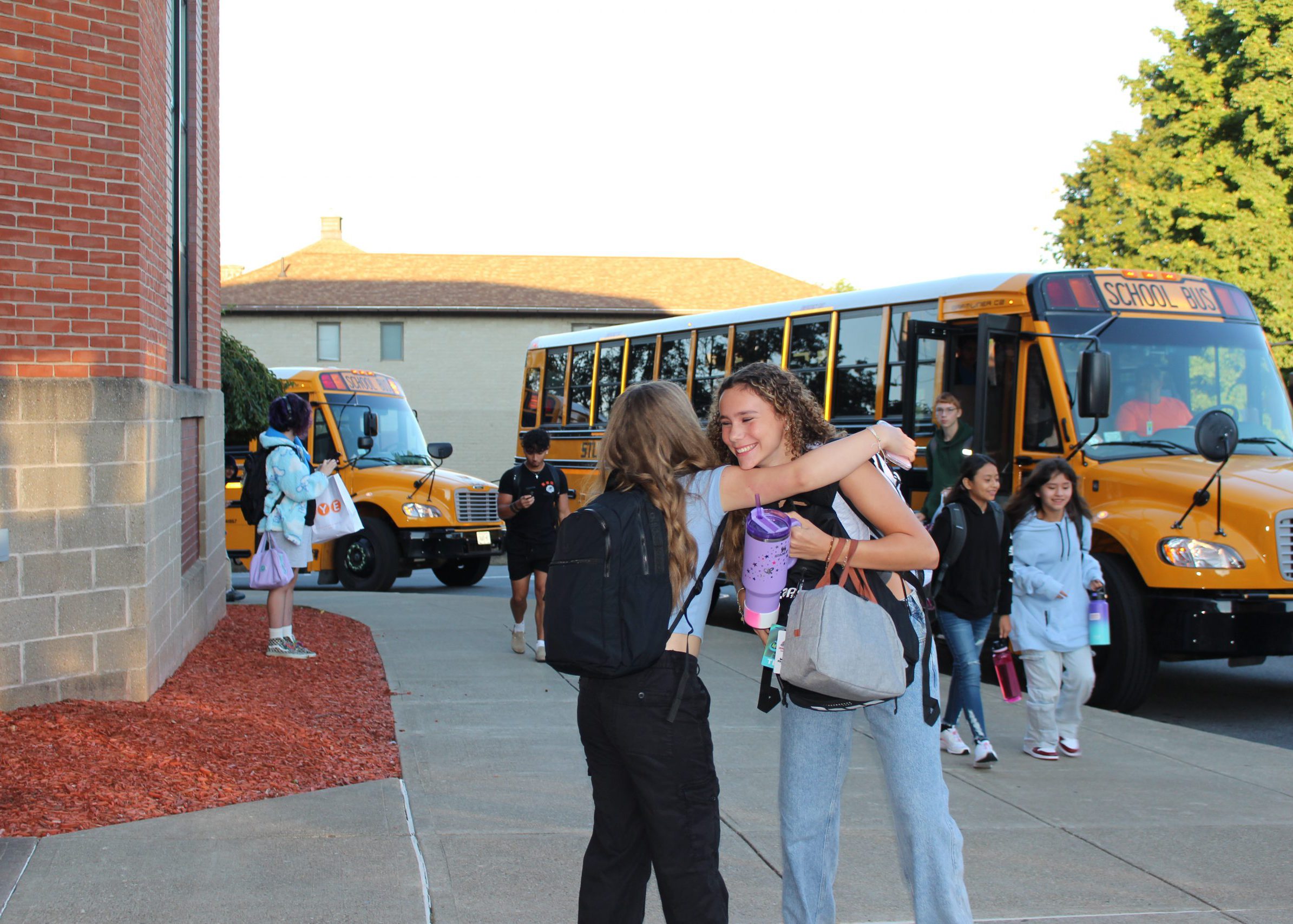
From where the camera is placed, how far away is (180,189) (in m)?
9.27

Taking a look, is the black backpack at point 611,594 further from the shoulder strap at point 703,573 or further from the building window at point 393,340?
the building window at point 393,340

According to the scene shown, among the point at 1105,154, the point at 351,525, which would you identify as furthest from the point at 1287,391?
the point at 1105,154

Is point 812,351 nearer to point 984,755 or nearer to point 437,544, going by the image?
point 437,544

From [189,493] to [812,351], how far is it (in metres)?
5.80

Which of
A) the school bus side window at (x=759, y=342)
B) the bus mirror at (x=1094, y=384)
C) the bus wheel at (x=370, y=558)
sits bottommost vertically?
the bus wheel at (x=370, y=558)

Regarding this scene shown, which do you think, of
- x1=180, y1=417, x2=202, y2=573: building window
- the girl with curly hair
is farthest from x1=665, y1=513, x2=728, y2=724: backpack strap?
x1=180, y1=417, x2=202, y2=573: building window

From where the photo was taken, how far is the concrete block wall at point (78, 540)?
243 inches

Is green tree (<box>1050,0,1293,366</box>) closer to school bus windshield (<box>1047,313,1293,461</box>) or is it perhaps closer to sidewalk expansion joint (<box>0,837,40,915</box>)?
school bus windshield (<box>1047,313,1293,461</box>)

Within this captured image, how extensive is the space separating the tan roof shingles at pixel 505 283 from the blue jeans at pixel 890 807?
33.9m

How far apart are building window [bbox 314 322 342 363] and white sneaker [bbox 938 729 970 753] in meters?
32.8

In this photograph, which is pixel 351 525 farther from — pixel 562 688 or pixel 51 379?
pixel 51 379

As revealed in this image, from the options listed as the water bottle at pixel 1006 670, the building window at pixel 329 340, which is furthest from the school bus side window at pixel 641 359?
the building window at pixel 329 340

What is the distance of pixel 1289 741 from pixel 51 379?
7.45 metres

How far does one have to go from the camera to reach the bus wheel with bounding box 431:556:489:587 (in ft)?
54.1
